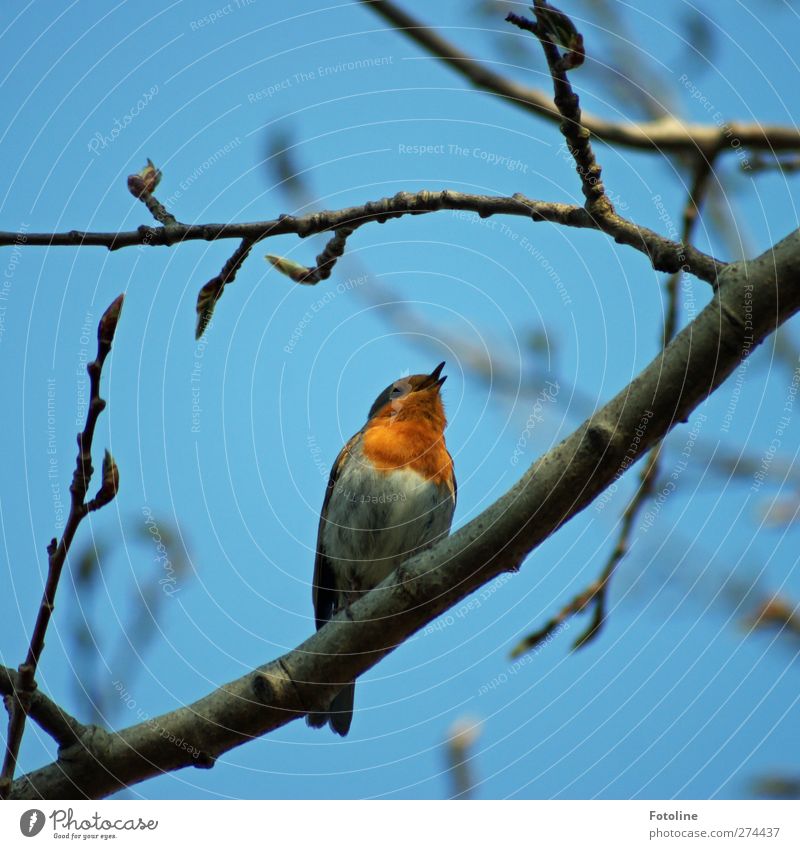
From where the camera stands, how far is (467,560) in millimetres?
3039

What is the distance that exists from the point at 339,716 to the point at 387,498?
Answer: 4.02 feet

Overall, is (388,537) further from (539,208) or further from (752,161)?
(752,161)

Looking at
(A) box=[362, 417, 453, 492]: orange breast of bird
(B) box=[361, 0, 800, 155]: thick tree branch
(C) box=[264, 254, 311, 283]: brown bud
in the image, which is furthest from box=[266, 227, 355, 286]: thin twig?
(A) box=[362, 417, 453, 492]: orange breast of bird

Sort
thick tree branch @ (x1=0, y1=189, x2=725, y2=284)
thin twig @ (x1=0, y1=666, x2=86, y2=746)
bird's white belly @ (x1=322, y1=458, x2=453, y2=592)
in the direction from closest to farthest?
1. thin twig @ (x1=0, y1=666, x2=86, y2=746)
2. thick tree branch @ (x1=0, y1=189, x2=725, y2=284)
3. bird's white belly @ (x1=322, y1=458, x2=453, y2=592)

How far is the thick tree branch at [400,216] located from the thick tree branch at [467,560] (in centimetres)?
21

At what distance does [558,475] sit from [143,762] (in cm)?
172

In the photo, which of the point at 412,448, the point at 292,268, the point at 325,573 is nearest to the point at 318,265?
the point at 292,268

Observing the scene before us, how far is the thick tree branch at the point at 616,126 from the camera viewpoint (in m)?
2.85

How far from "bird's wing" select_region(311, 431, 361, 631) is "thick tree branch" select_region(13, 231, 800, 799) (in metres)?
2.43

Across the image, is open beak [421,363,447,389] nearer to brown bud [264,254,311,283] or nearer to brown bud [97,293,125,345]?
brown bud [264,254,311,283]

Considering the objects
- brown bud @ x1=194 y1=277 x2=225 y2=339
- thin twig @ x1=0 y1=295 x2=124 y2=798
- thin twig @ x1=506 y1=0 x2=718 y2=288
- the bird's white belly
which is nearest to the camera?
thin twig @ x1=0 y1=295 x2=124 y2=798

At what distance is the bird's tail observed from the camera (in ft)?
16.6

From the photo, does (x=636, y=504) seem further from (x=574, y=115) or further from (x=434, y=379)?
(x=434, y=379)
